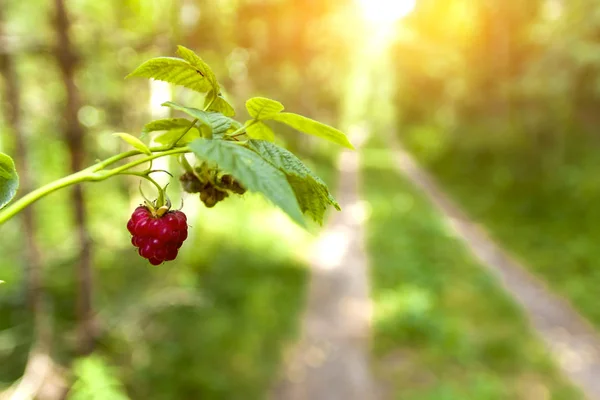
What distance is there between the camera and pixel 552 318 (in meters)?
6.46

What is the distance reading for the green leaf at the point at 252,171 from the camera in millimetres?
497

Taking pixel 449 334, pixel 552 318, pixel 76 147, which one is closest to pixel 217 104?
pixel 76 147

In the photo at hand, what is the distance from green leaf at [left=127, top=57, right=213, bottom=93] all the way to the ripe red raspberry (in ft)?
0.59

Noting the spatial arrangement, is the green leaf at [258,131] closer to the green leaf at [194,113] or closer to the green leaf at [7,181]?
the green leaf at [194,113]

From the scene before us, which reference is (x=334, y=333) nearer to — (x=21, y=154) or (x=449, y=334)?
(x=449, y=334)

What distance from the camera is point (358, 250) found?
932 centimetres

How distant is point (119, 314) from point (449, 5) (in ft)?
46.2

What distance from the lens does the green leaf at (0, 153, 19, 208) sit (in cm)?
61

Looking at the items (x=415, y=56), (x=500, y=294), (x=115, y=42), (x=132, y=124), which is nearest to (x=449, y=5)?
(x=415, y=56)

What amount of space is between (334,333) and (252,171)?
230 inches

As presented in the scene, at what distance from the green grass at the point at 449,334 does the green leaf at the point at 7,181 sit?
4.66 meters

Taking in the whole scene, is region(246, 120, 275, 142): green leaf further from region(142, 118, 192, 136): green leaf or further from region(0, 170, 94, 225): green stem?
region(0, 170, 94, 225): green stem

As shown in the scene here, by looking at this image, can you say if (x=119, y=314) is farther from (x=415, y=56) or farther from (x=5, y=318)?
(x=415, y=56)

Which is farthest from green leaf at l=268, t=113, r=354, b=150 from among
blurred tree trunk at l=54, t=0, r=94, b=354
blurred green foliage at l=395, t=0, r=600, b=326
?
blurred green foliage at l=395, t=0, r=600, b=326
